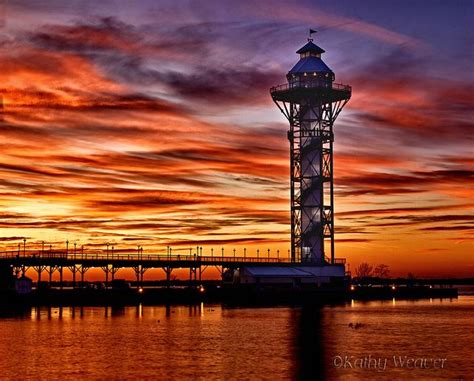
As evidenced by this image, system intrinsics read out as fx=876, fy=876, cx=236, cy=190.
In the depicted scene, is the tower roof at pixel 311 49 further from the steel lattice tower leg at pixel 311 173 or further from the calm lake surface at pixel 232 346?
the calm lake surface at pixel 232 346

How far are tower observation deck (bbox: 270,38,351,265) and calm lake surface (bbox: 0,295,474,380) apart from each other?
141 ft

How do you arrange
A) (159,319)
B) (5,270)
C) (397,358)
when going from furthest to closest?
1. (5,270)
2. (159,319)
3. (397,358)

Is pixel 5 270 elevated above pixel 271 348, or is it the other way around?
pixel 5 270

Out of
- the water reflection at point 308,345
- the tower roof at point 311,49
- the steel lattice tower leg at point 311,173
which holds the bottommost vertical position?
the water reflection at point 308,345

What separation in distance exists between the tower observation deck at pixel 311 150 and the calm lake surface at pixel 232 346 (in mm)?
43009

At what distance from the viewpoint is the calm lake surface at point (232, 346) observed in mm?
71938

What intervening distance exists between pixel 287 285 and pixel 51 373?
118 metres

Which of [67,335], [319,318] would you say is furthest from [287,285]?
[67,335]

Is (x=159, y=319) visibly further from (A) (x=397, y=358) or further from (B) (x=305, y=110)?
(B) (x=305, y=110)

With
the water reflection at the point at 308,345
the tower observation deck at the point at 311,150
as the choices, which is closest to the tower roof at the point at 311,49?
the tower observation deck at the point at 311,150

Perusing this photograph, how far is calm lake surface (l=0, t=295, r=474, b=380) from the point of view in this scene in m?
71.9

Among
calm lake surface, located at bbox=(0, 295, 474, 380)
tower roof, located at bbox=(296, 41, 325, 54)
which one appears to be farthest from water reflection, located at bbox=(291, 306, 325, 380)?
tower roof, located at bbox=(296, 41, 325, 54)

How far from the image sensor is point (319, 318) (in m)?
134

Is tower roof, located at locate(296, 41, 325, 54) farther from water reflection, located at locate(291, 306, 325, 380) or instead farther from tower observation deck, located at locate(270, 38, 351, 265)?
water reflection, located at locate(291, 306, 325, 380)
